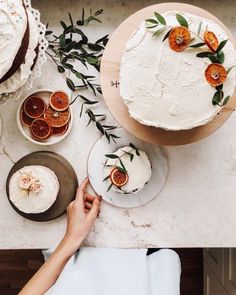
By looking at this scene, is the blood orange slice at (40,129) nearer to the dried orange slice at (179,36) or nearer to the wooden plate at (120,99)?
the wooden plate at (120,99)

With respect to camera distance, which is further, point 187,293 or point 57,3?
point 187,293

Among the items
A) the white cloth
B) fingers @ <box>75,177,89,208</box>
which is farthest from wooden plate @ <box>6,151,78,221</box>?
the white cloth

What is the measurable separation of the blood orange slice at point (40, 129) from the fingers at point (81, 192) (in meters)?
0.18

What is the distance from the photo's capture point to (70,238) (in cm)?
150

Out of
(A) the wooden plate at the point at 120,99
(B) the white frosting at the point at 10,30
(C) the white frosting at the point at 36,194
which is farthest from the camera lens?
(C) the white frosting at the point at 36,194

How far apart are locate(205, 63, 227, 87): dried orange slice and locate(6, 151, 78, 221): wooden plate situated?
51 centimetres

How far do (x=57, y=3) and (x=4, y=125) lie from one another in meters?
0.41

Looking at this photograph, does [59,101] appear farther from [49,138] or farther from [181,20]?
[181,20]

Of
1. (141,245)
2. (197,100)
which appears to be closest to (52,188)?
(141,245)

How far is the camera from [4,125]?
1550mm

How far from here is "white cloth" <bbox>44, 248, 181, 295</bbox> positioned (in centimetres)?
142

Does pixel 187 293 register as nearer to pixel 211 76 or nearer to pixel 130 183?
pixel 130 183

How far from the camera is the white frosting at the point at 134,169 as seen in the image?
1.45 m

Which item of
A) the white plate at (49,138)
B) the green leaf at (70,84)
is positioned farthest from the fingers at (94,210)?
the green leaf at (70,84)
